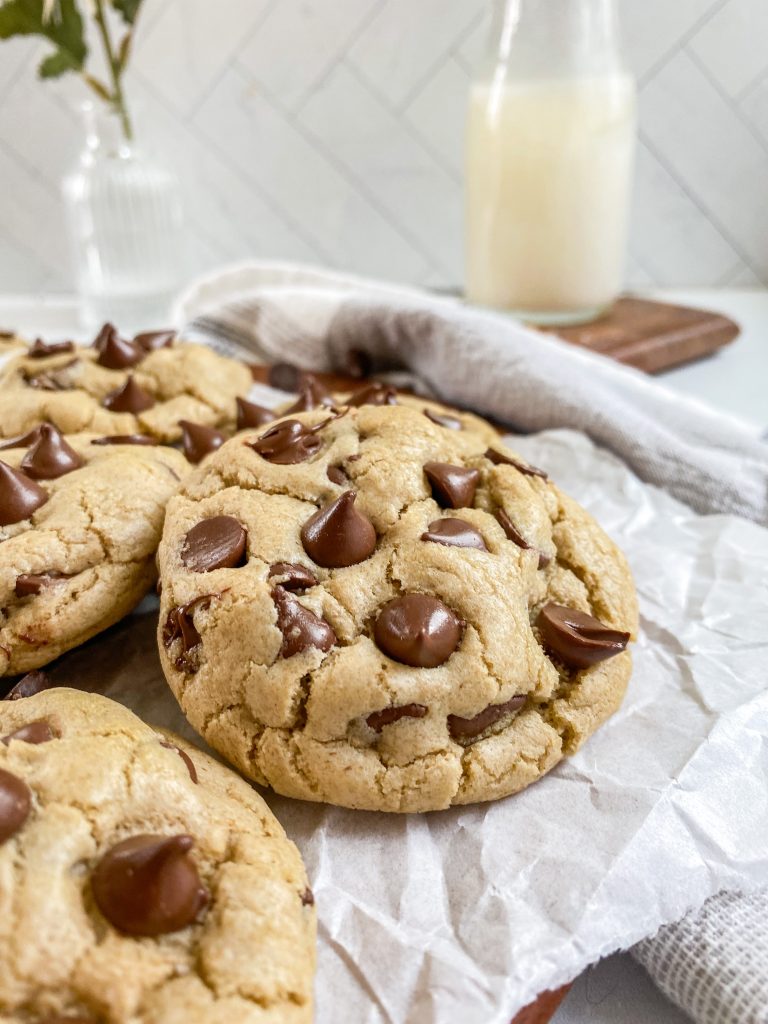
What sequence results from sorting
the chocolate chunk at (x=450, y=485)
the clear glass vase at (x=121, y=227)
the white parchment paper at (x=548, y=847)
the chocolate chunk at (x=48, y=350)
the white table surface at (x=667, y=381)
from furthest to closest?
the clear glass vase at (x=121, y=227) → the chocolate chunk at (x=48, y=350) → the chocolate chunk at (x=450, y=485) → the white table surface at (x=667, y=381) → the white parchment paper at (x=548, y=847)

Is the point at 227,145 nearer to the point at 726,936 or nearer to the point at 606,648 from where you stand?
the point at 606,648

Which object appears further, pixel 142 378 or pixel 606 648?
pixel 142 378

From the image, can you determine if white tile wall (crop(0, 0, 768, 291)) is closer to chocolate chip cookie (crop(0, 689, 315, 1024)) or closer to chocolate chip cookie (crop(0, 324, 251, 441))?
chocolate chip cookie (crop(0, 324, 251, 441))

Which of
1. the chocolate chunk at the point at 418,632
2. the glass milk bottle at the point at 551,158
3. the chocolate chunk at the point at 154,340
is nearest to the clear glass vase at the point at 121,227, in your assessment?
the glass milk bottle at the point at 551,158

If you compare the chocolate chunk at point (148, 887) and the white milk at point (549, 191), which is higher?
the white milk at point (549, 191)

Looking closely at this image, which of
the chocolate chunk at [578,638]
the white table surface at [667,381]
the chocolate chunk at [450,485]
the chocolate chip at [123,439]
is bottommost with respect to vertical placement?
the white table surface at [667,381]

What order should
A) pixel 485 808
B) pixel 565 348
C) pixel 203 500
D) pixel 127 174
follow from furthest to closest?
pixel 127 174 → pixel 565 348 → pixel 203 500 → pixel 485 808

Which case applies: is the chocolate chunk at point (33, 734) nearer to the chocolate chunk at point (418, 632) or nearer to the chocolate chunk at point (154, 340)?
the chocolate chunk at point (418, 632)

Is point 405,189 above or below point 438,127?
below

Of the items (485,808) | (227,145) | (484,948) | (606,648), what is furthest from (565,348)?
(227,145)
